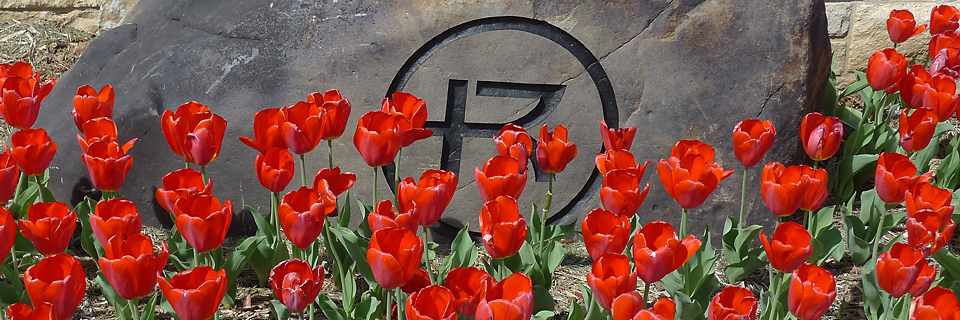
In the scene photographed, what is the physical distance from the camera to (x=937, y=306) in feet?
5.11

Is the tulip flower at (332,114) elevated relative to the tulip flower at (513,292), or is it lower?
elevated

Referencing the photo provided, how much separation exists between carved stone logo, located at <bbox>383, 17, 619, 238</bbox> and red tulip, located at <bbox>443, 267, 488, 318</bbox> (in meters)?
1.47

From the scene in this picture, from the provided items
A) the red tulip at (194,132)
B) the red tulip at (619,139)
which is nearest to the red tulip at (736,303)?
the red tulip at (619,139)

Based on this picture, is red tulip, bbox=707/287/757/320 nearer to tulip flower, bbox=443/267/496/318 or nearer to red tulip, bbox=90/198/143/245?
tulip flower, bbox=443/267/496/318

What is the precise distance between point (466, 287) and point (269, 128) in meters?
0.79

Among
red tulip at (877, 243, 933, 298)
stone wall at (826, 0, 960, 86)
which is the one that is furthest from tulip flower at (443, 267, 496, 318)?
stone wall at (826, 0, 960, 86)

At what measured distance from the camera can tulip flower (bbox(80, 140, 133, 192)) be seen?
211 cm

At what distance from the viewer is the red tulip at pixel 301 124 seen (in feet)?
6.70

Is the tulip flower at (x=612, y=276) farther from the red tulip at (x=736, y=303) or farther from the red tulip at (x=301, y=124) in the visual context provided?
the red tulip at (x=301, y=124)

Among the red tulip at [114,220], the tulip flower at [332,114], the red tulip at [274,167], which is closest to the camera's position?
the red tulip at [114,220]

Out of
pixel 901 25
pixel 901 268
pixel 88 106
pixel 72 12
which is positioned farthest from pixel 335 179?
pixel 72 12

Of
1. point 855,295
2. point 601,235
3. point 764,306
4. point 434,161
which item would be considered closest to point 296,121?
point 601,235

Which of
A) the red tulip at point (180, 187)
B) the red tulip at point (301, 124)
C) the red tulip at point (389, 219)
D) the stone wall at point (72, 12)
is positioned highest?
the red tulip at point (301, 124)

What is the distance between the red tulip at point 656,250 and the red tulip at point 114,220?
1036 mm
